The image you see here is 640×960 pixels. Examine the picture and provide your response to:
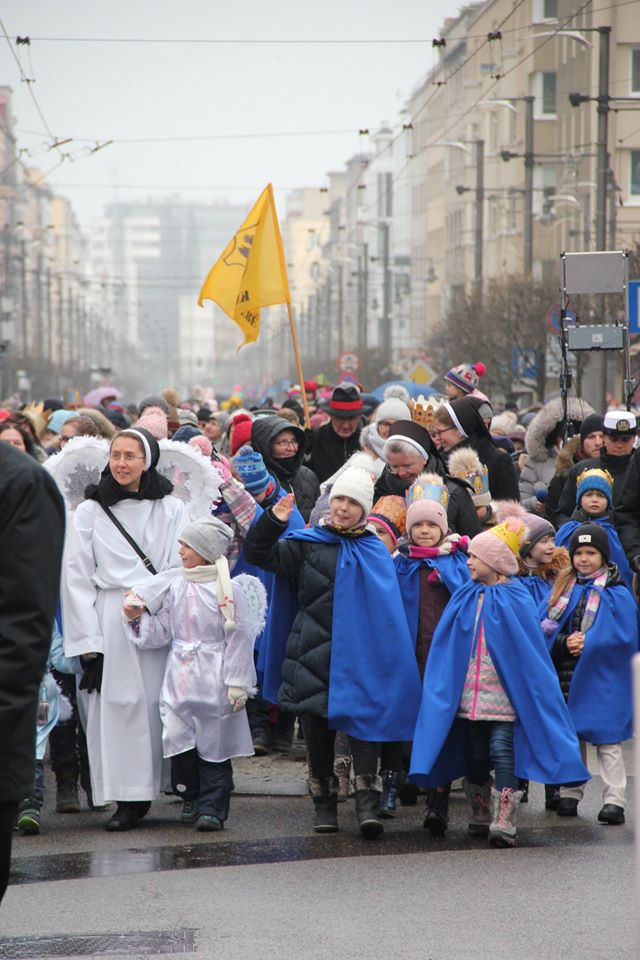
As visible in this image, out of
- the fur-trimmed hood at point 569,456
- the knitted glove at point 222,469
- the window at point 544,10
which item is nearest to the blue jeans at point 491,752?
the knitted glove at point 222,469

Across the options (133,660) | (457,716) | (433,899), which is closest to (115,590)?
(133,660)

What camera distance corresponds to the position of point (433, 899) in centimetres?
678

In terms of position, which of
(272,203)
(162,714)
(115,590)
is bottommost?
(162,714)

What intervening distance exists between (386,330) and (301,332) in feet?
206

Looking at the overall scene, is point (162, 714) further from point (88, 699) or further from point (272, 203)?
point (272, 203)

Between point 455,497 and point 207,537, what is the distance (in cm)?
150

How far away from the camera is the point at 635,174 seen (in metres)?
54.3

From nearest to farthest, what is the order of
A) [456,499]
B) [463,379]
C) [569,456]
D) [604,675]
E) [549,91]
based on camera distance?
[604,675] < [456,499] < [569,456] < [463,379] < [549,91]

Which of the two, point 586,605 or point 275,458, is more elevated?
point 275,458

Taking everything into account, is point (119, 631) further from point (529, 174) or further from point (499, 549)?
point (529, 174)

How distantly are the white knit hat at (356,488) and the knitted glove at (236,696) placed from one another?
2.99 feet

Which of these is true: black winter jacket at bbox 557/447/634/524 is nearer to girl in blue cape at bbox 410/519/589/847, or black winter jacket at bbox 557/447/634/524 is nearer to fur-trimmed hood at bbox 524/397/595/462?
fur-trimmed hood at bbox 524/397/595/462

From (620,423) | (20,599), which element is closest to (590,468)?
(620,423)

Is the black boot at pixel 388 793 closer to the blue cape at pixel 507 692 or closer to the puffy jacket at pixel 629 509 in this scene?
the blue cape at pixel 507 692
